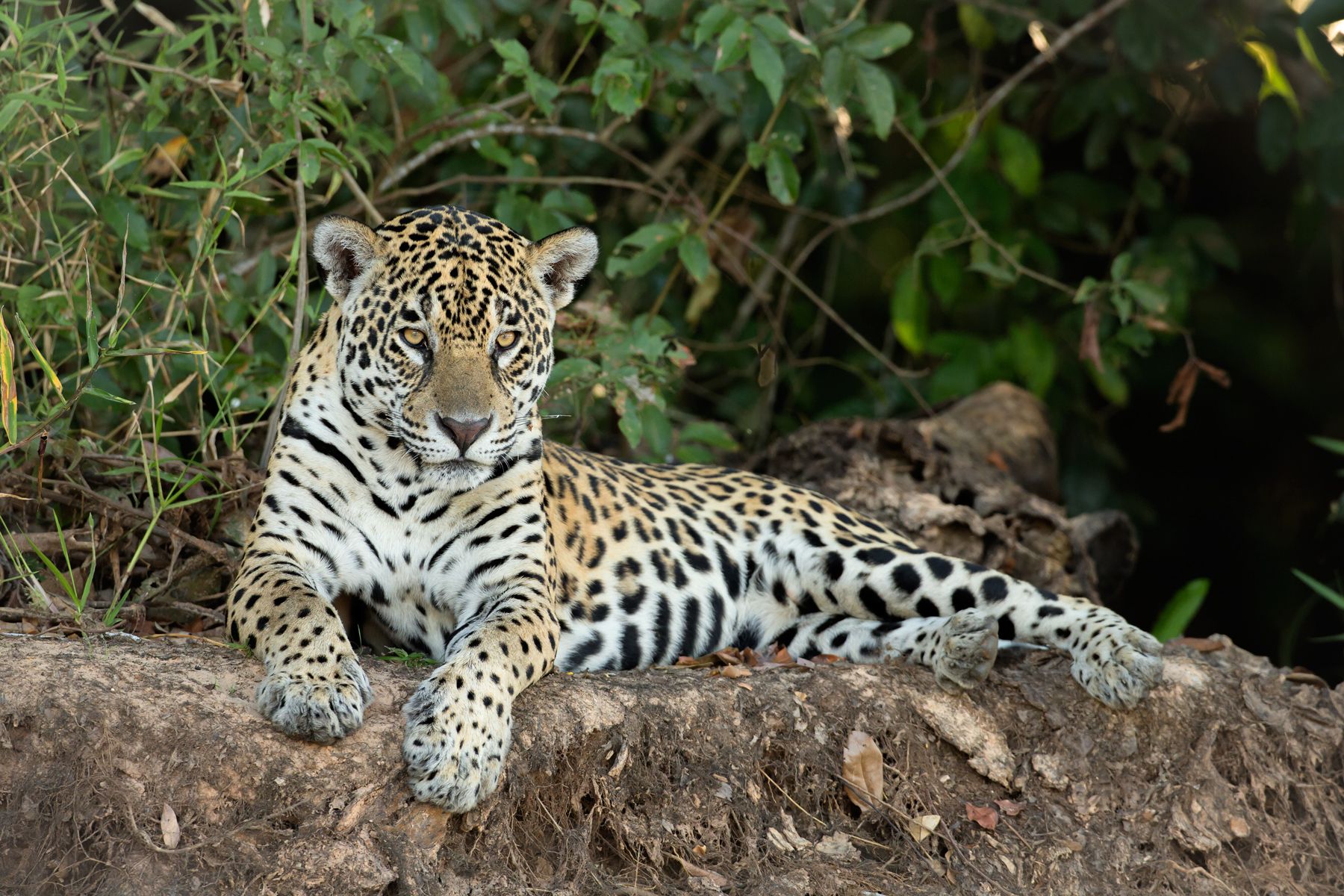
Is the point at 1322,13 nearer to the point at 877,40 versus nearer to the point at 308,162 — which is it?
the point at 877,40

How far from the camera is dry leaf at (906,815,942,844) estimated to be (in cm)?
504

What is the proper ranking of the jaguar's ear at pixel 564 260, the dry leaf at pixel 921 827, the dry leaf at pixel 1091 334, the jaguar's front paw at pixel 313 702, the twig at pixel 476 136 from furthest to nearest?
1. the dry leaf at pixel 1091 334
2. the twig at pixel 476 136
3. the jaguar's ear at pixel 564 260
4. the dry leaf at pixel 921 827
5. the jaguar's front paw at pixel 313 702

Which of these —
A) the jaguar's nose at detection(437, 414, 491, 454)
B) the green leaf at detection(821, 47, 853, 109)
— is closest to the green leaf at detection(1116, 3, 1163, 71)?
the green leaf at detection(821, 47, 853, 109)

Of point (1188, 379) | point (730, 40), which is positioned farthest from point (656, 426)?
point (1188, 379)

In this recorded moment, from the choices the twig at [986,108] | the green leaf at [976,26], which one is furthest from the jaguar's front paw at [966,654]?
the green leaf at [976,26]

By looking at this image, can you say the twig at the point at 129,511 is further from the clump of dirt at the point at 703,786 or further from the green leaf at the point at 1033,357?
the green leaf at the point at 1033,357

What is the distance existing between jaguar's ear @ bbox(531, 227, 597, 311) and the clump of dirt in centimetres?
166

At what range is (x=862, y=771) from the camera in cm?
512

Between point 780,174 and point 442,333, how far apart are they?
318 cm

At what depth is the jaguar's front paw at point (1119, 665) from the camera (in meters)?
5.55

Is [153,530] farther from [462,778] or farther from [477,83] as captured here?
[477,83]

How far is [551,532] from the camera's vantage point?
19.5ft

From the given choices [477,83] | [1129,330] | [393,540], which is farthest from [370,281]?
[1129,330]

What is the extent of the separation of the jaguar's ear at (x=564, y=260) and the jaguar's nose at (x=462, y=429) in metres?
0.91
